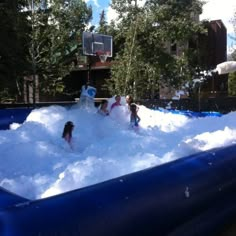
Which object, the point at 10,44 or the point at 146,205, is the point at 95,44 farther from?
the point at 146,205

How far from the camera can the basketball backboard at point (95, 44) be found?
12729 mm

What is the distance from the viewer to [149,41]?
19.2 metres

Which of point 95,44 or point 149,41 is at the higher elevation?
point 149,41

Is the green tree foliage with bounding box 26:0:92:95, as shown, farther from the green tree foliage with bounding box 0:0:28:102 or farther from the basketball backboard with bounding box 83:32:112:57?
the green tree foliage with bounding box 0:0:28:102

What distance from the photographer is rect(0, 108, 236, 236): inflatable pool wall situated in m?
2.46

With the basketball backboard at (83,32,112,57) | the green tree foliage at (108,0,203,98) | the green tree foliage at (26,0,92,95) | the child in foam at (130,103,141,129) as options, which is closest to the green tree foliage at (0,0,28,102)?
the basketball backboard at (83,32,112,57)

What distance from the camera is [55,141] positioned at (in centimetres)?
729

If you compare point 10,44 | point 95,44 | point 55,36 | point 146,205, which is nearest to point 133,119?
point 10,44

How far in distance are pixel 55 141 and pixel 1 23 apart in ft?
16.1

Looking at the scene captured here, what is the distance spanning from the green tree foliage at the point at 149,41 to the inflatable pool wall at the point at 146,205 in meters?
14.6

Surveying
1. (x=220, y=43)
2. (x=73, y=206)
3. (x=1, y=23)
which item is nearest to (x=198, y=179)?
(x=73, y=206)

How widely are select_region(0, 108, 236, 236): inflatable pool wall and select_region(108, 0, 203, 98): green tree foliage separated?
14.6m

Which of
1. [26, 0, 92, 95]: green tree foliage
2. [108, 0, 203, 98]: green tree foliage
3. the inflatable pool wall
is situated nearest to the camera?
the inflatable pool wall

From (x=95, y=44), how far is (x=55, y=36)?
5.91 m
